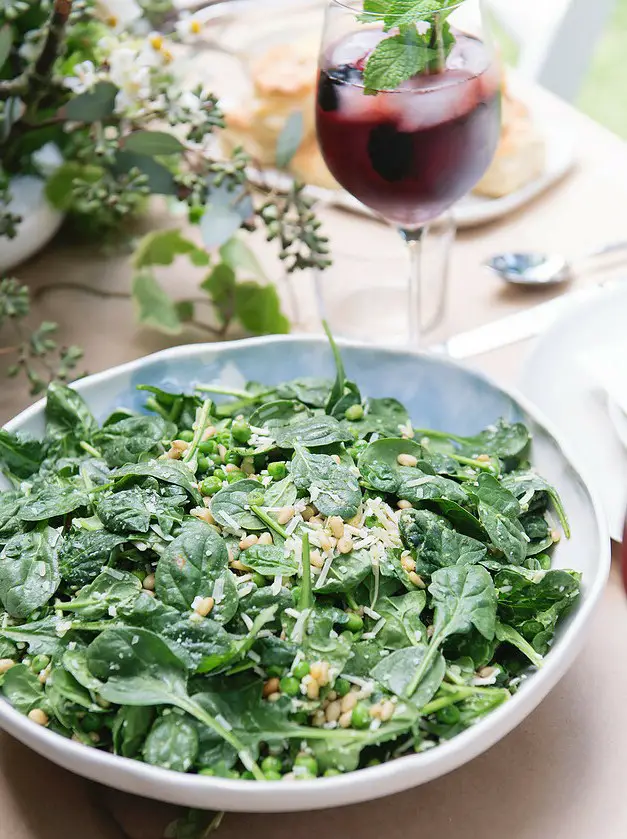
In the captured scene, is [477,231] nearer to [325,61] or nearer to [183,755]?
[325,61]

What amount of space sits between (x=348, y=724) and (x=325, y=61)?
3.25ft

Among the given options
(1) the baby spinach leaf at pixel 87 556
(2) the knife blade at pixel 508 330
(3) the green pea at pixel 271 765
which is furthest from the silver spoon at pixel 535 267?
(3) the green pea at pixel 271 765

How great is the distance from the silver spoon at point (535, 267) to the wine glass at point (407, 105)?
316mm

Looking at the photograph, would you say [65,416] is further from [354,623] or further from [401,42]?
[401,42]

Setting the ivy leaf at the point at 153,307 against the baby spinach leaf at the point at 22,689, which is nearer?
the baby spinach leaf at the point at 22,689

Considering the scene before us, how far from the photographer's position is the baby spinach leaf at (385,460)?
1095 mm

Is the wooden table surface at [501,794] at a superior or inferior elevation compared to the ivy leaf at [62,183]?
inferior

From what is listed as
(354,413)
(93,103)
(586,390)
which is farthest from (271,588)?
(93,103)

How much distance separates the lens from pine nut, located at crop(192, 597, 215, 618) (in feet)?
3.08

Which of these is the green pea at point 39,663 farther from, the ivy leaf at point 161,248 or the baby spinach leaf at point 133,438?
the ivy leaf at point 161,248

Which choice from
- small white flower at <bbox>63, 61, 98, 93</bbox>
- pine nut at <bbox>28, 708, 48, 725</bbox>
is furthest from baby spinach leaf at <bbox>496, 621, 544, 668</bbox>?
small white flower at <bbox>63, 61, 98, 93</bbox>

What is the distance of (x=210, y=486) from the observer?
1.10 metres

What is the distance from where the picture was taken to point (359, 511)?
1.06 m

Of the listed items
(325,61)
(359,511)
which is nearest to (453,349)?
(325,61)
